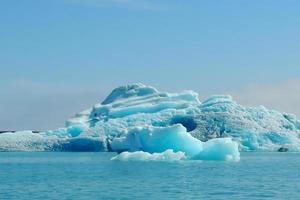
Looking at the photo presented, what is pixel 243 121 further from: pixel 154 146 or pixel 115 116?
pixel 154 146

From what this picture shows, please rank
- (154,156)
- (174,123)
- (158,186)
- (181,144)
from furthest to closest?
(174,123) < (154,156) < (181,144) < (158,186)

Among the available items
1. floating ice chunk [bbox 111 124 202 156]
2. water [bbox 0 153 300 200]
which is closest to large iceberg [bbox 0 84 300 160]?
floating ice chunk [bbox 111 124 202 156]

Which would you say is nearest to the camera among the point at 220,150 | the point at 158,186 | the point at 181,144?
the point at 158,186

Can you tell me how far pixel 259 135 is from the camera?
7050cm

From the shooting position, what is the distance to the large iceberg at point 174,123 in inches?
2800

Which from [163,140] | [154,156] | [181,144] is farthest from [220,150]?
[154,156]

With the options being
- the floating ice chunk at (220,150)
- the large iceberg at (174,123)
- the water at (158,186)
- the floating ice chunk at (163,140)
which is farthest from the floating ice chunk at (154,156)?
the large iceberg at (174,123)

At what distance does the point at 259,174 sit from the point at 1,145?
177 ft

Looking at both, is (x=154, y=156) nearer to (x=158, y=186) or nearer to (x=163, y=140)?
(x=163, y=140)

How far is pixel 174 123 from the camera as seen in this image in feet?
233

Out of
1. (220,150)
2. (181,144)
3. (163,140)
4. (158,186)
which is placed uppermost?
(163,140)

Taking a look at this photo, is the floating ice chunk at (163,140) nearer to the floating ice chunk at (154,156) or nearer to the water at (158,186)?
the floating ice chunk at (154,156)

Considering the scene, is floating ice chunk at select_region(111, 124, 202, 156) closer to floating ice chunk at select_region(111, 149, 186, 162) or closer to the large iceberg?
floating ice chunk at select_region(111, 149, 186, 162)

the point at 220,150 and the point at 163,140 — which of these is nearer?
the point at 220,150
